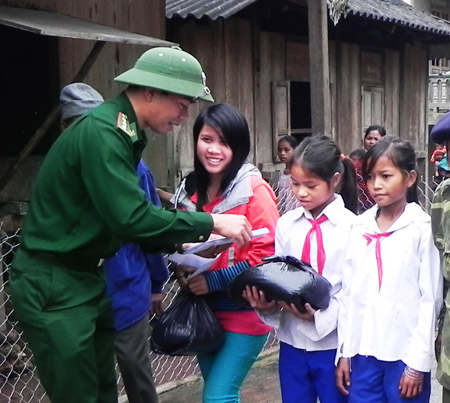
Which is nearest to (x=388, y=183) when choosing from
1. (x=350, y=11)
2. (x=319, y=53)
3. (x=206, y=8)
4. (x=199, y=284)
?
(x=199, y=284)

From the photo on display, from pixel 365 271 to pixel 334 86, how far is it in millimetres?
7107

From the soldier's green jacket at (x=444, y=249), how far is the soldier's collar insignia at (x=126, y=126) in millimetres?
1146

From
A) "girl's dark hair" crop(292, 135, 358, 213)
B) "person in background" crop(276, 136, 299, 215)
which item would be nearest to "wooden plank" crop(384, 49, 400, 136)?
"person in background" crop(276, 136, 299, 215)

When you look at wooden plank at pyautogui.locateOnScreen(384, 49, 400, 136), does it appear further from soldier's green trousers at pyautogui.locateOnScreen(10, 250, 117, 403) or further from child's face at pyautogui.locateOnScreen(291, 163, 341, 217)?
soldier's green trousers at pyautogui.locateOnScreen(10, 250, 117, 403)

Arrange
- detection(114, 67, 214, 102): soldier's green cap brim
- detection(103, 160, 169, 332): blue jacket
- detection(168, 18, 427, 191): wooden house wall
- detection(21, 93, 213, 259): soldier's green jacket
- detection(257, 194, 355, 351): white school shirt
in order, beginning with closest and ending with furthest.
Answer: detection(21, 93, 213, 259): soldier's green jacket
detection(114, 67, 214, 102): soldier's green cap brim
detection(257, 194, 355, 351): white school shirt
detection(103, 160, 169, 332): blue jacket
detection(168, 18, 427, 191): wooden house wall

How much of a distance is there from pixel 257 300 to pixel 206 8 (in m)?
4.33

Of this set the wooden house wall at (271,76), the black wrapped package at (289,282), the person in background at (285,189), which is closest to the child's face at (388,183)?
the black wrapped package at (289,282)

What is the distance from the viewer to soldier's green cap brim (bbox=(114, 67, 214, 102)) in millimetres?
2303

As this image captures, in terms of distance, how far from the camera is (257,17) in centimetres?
781

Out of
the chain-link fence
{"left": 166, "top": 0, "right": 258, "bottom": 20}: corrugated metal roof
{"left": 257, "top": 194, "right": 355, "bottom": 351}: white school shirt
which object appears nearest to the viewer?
{"left": 257, "top": 194, "right": 355, "bottom": 351}: white school shirt

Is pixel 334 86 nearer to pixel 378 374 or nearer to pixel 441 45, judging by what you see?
pixel 441 45

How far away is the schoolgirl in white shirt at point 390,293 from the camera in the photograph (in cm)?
244

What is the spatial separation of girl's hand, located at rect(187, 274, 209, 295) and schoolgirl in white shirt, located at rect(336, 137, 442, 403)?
58 cm

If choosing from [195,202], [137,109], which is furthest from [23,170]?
[137,109]
